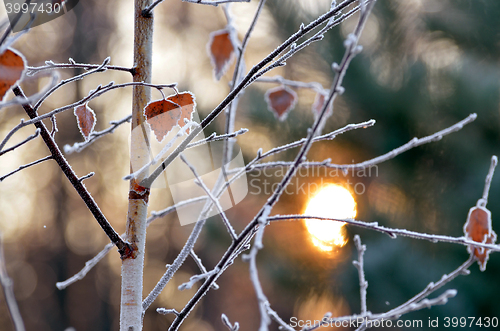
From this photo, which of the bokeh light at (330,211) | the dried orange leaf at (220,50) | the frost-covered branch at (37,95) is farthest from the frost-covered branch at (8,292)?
the bokeh light at (330,211)

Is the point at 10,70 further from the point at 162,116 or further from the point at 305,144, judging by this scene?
the point at 305,144

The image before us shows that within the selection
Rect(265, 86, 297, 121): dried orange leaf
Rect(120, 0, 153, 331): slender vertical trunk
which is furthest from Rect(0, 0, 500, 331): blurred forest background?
Rect(120, 0, 153, 331): slender vertical trunk

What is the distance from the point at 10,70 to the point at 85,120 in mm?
239

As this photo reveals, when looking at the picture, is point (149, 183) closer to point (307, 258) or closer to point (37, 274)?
point (307, 258)

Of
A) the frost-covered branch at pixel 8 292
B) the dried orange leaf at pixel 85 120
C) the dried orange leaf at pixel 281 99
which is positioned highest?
the dried orange leaf at pixel 281 99

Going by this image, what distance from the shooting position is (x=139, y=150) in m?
0.68

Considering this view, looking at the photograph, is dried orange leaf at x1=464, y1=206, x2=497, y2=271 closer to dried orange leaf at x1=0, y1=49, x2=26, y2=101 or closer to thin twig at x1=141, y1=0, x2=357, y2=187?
thin twig at x1=141, y1=0, x2=357, y2=187

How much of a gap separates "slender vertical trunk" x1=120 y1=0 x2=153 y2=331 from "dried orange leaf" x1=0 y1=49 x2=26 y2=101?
0.26 metres

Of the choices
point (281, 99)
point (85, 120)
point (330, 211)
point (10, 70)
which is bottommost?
point (10, 70)

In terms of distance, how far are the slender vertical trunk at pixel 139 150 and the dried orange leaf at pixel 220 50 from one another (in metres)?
0.13

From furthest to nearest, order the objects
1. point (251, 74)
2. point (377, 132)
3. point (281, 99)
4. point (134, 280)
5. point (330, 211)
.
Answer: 1. point (377, 132)
2. point (330, 211)
3. point (281, 99)
4. point (134, 280)
5. point (251, 74)

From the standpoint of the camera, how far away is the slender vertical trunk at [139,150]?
0.66 meters

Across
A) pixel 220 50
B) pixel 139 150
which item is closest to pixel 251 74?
pixel 220 50

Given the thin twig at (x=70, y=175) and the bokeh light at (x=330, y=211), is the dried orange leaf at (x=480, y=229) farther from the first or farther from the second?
the bokeh light at (x=330, y=211)
